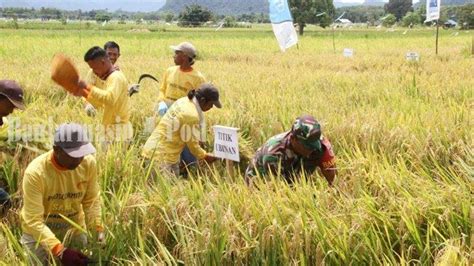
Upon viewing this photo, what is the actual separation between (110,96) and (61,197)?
1390mm

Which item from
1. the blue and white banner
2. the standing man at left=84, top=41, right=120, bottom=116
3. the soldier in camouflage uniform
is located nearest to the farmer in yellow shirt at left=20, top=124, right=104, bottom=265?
the soldier in camouflage uniform

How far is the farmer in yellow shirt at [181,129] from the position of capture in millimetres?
3898

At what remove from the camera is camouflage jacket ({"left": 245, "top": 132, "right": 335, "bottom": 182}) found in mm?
3436

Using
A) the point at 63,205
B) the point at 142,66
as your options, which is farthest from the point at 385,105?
the point at 142,66

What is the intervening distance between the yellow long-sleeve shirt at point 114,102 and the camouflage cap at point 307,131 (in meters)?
1.51

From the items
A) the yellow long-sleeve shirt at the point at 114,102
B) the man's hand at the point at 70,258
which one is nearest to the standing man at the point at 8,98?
the yellow long-sleeve shirt at the point at 114,102

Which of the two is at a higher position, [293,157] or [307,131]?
[307,131]

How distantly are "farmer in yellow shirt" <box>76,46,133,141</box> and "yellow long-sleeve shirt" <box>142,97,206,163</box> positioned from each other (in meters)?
0.33

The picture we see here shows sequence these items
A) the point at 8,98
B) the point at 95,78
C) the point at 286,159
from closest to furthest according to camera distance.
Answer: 1. the point at 8,98
2. the point at 286,159
3. the point at 95,78

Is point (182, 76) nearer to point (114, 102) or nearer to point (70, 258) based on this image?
point (114, 102)

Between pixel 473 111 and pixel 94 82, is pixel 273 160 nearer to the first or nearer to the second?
pixel 94 82

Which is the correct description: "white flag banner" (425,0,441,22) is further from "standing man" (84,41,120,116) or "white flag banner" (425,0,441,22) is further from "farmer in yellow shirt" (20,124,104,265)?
"farmer in yellow shirt" (20,124,104,265)

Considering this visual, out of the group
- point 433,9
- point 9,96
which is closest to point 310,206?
point 9,96

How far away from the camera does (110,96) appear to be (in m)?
4.06
